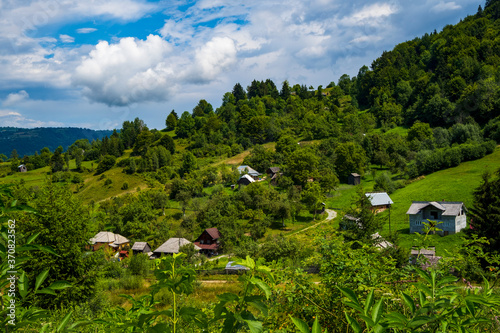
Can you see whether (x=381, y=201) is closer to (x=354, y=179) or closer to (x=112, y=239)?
(x=354, y=179)

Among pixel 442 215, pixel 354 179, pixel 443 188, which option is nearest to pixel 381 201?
pixel 443 188

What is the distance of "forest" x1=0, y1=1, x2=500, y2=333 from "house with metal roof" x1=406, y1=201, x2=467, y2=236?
1040mm

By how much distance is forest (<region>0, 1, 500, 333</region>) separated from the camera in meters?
1.58

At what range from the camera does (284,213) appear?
39.1 m

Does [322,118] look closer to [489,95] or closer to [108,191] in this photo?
[489,95]

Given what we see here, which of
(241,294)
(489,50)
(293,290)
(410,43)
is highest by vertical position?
(410,43)

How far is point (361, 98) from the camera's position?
98.7m

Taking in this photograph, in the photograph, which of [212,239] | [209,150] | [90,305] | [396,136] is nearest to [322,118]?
[396,136]

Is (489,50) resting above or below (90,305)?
above

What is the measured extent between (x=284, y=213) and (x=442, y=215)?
55.1 feet

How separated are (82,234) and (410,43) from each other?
123 metres

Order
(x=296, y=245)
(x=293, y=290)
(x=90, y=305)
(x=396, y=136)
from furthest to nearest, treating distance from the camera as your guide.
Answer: (x=396, y=136)
(x=296, y=245)
(x=90, y=305)
(x=293, y=290)

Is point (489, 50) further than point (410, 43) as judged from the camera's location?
No

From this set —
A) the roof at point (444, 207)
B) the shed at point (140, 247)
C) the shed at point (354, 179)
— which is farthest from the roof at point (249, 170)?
the roof at point (444, 207)
